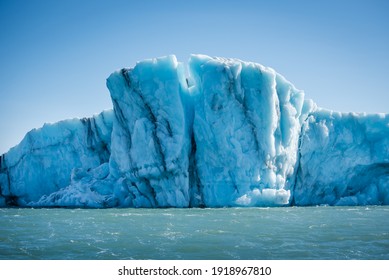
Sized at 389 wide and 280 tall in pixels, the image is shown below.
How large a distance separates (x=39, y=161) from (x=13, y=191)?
7.76 feet

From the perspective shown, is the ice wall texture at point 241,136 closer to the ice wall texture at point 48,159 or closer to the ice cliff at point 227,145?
the ice cliff at point 227,145

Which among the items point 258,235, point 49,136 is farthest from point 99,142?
point 258,235

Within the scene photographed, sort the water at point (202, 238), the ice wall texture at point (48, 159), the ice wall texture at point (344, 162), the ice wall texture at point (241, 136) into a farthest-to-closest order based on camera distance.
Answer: the ice wall texture at point (48, 159) → the ice wall texture at point (344, 162) → the ice wall texture at point (241, 136) → the water at point (202, 238)

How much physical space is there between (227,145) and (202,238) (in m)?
9.43

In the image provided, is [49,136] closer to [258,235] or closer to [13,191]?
[13,191]

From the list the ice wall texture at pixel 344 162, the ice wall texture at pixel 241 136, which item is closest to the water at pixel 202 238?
the ice wall texture at pixel 241 136

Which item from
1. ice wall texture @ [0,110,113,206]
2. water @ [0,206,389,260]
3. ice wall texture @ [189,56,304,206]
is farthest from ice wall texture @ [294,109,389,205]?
ice wall texture @ [0,110,113,206]

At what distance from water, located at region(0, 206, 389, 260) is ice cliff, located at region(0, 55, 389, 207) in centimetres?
545

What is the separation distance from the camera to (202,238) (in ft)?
29.3

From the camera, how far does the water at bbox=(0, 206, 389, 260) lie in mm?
7289

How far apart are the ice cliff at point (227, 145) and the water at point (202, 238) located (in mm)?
5449

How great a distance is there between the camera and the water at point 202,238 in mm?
7289

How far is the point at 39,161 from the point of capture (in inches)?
940

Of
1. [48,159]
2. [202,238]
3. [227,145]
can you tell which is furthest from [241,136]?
[48,159]
